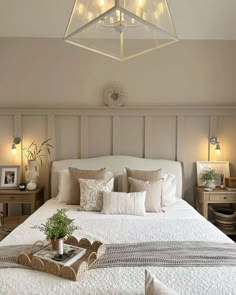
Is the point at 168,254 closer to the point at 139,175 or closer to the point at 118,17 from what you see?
the point at 139,175

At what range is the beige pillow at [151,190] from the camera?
295 cm

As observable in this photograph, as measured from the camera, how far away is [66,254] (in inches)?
67.6

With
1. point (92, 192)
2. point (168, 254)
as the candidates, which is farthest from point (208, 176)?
point (168, 254)

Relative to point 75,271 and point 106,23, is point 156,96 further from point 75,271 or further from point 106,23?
point 75,271

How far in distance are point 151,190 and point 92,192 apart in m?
0.64

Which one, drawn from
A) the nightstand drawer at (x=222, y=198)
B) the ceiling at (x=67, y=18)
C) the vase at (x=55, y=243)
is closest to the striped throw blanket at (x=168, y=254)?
the vase at (x=55, y=243)

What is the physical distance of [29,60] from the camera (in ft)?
12.5

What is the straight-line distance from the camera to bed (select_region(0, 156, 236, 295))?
145 centimetres

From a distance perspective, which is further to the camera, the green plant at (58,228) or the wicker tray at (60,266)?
the green plant at (58,228)

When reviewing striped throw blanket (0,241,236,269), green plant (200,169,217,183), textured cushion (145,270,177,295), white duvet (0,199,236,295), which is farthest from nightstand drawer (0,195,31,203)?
textured cushion (145,270,177,295)

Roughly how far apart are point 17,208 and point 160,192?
2.08m

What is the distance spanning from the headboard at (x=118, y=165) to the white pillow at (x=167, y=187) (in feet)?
0.69

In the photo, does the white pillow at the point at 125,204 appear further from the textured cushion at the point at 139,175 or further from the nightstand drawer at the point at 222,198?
the nightstand drawer at the point at 222,198

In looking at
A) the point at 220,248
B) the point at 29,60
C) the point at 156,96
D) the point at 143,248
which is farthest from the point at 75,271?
the point at 29,60
